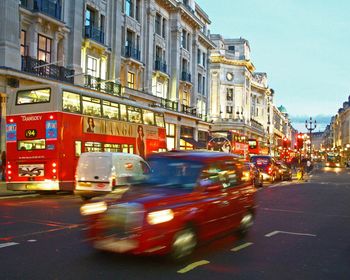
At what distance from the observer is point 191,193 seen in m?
8.18

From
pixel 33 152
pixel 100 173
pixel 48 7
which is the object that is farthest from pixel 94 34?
pixel 100 173

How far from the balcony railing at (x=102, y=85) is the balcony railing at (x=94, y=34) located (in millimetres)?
3067

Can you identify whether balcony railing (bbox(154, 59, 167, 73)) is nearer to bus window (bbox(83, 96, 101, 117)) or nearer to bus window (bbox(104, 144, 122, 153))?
bus window (bbox(104, 144, 122, 153))

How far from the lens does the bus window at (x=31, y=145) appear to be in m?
19.4

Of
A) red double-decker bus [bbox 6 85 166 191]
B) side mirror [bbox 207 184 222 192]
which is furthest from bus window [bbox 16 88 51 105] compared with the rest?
side mirror [bbox 207 184 222 192]

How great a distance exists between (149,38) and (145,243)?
3958cm

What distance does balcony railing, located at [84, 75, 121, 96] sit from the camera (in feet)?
115

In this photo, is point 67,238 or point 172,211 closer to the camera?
point 172,211

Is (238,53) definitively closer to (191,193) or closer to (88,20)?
(88,20)

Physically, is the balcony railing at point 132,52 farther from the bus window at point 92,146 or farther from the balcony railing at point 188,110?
the bus window at point 92,146

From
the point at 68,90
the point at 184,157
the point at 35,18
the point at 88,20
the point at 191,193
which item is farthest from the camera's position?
the point at 88,20

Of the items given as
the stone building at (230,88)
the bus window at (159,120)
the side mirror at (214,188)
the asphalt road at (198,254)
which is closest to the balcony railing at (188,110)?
the bus window at (159,120)

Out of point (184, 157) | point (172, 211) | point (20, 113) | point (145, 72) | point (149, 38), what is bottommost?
point (172, 211)

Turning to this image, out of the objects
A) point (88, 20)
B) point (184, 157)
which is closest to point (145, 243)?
point (184, 157)
